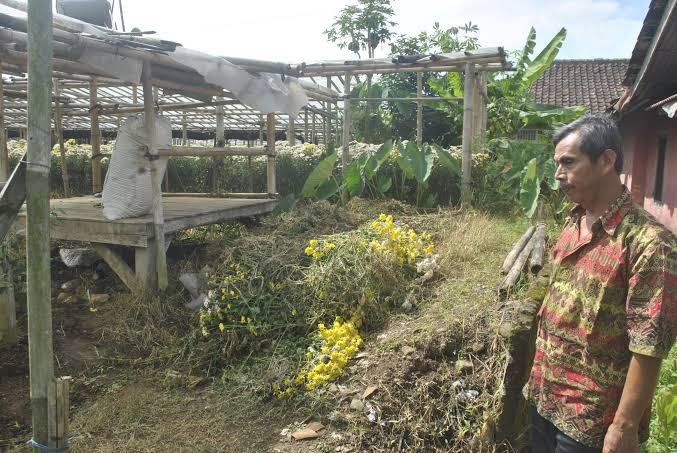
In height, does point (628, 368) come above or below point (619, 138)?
below

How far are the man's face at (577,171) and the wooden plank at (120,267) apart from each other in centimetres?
482

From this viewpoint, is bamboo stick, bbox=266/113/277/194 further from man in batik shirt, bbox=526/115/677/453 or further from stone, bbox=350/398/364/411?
man in batik shirt, bbox=526/115/677/453

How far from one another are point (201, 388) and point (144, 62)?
3.35 metres

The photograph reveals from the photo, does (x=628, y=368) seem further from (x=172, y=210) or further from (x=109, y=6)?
(x=109, y=6)

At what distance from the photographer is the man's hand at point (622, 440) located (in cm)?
167

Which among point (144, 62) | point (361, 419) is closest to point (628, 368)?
point (361, 419)

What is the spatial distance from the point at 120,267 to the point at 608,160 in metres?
5.24

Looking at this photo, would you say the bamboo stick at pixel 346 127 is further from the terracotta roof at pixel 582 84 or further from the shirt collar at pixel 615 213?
the terracotta roof at pixel 582 84

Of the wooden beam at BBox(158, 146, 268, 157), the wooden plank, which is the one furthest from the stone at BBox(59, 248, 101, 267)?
the wooden beam at BBox(158, 146, 268, 157)

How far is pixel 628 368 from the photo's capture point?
1.78 meters

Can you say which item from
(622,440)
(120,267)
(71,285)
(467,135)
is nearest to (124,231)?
(120,267)

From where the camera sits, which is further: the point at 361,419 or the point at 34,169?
the point at 361,419

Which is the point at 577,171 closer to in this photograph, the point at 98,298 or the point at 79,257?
the point at 98,298

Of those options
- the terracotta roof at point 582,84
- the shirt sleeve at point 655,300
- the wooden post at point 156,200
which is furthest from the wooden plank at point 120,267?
the terracotta roof at point 582,84
